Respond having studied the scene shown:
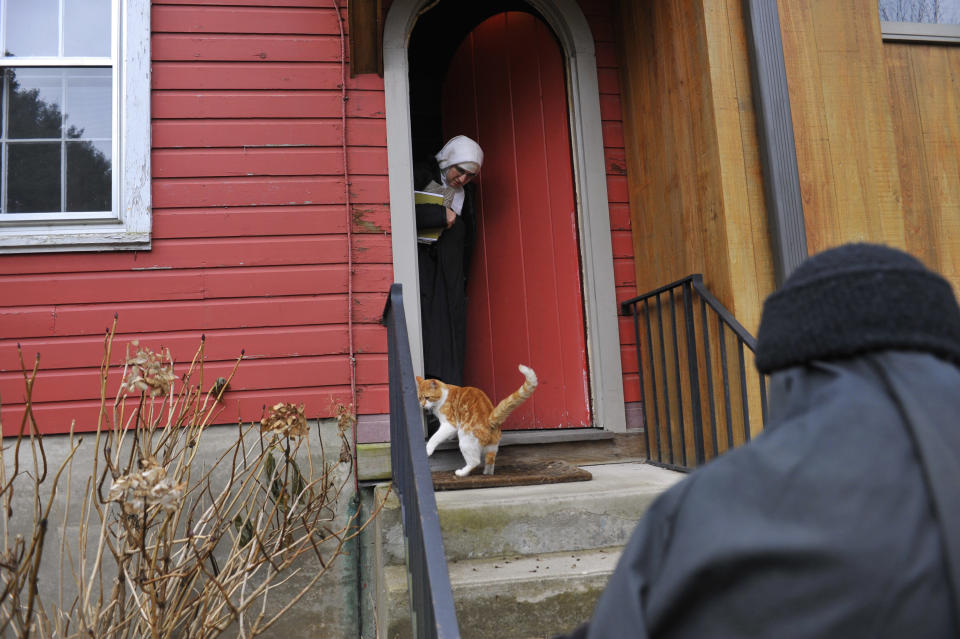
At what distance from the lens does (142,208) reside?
386 cm

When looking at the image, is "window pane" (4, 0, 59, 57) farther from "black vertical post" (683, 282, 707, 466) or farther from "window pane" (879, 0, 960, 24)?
"window pane" (879, 0, 960, 24)

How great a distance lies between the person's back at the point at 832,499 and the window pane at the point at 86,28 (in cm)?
424

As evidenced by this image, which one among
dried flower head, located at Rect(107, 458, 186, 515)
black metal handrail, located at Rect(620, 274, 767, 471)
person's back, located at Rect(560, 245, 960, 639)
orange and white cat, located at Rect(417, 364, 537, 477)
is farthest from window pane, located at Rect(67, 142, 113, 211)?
person's back, located at Rect(560, 245, 960, 639)

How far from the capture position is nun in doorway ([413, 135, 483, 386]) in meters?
4.38

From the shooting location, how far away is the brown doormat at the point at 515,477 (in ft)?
11.2

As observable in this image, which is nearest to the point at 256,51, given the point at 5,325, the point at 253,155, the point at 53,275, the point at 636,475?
the point at 253,155

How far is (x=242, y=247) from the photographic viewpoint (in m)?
3.95

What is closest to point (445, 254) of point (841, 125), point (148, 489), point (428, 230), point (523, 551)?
point (428, 230)

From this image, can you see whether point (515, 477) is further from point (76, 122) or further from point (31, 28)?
point (31, 28)

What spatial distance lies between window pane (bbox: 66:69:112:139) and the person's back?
4037mm

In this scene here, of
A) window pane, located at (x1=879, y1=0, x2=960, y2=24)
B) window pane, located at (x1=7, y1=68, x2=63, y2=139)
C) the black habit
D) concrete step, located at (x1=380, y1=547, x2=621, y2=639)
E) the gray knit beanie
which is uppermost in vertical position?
window pane, located at (x1=879, y1=0, x2=960, y2=24)

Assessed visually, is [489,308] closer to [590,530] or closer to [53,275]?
[590,530]

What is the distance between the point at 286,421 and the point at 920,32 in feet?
12.1

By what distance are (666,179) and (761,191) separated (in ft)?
2.04
